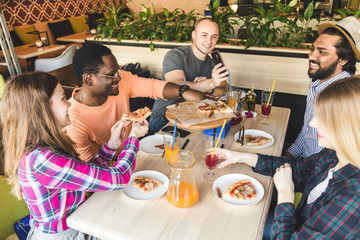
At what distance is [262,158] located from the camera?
1.48 metres

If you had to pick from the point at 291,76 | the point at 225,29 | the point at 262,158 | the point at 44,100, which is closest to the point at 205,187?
the point at 262,158

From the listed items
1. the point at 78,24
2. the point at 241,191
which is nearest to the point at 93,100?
the point at 241,191

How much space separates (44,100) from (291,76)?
2.81 metres

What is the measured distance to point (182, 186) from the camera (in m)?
1.21

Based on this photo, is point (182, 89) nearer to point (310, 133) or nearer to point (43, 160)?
point (310, 133)

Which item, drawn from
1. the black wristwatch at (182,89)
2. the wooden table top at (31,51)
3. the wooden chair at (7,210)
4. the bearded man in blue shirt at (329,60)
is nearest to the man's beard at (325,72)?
the bearded man in blue shirt at (329,60)

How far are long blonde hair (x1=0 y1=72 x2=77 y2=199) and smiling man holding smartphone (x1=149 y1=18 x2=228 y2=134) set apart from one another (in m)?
1.41

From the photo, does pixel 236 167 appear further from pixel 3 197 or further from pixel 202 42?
pixel 202 42

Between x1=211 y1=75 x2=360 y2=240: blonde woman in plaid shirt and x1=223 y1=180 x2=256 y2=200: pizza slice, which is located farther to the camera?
x1=223 y1=180 x2=256 y2=200: pizza slice

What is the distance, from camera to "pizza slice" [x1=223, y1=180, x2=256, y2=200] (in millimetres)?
1274

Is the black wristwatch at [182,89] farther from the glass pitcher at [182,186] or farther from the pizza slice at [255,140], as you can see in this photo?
the glass pitcher at [182,186]

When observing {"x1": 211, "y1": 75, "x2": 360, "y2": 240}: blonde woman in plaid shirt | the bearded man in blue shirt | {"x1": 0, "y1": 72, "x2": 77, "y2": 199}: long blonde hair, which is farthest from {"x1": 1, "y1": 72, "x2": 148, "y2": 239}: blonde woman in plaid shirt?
the bearded man in blue shirt

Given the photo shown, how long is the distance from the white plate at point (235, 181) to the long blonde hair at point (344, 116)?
405mm

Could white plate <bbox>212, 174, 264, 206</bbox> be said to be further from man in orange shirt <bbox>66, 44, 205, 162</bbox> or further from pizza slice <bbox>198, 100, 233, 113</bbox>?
man in orange shirt <bbox>66, 44, 205, 162</bbox>
